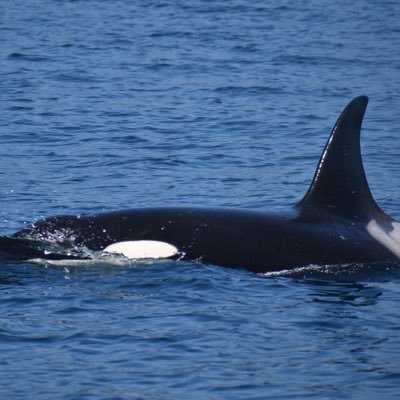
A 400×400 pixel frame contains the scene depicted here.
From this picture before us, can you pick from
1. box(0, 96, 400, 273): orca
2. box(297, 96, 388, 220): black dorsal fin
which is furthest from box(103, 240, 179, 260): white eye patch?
box(297, 96, 388, 220): black dorsal fin

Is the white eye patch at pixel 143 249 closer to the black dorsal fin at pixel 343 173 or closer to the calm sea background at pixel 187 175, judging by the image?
the calm sea background at pixel 187 175

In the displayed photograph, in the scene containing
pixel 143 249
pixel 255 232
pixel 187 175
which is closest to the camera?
pixel 143 249

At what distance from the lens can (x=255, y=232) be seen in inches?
498

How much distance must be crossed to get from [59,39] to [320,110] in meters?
13.2

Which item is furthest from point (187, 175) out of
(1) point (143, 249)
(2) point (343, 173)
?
(1) point (143, 249)

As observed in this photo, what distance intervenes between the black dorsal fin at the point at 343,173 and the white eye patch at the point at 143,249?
173cm

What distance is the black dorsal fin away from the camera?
1312cm

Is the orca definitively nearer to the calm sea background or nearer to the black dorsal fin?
the black dorsal fin

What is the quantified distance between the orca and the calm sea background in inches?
7.3

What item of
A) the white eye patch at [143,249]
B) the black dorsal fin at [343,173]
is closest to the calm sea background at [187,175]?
the white eye patch at [143,249]

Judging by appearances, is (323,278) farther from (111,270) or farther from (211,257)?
(111,270)

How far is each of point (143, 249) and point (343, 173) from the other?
245 cm

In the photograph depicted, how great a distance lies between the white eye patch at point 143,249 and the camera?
12398mm

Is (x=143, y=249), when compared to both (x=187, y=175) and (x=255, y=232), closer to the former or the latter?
(x=255, y=232)
